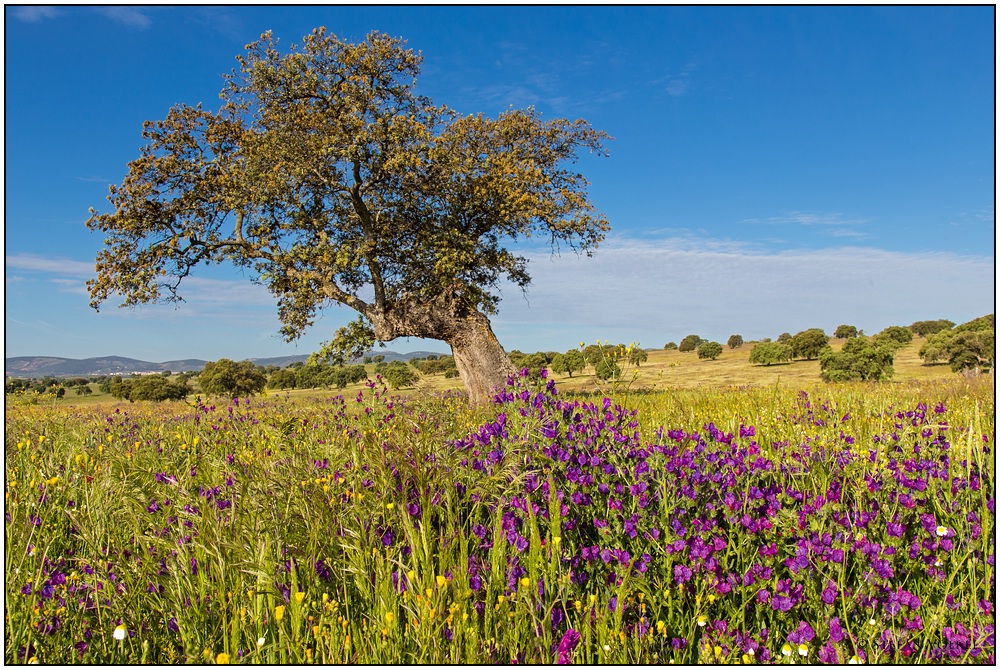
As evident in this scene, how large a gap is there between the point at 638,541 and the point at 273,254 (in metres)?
17.1

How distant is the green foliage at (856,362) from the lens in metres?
30.9

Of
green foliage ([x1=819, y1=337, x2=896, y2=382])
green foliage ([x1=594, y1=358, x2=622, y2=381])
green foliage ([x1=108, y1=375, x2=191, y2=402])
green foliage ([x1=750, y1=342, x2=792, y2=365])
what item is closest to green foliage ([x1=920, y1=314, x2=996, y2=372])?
green foliage ([x1=819, y1=337, x2=896, y2=382])

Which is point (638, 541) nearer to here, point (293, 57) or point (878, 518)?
point (878, 518)

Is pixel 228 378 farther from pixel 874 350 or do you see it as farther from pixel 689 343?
pixel 689 343

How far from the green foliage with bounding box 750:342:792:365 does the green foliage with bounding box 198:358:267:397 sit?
37760 mm

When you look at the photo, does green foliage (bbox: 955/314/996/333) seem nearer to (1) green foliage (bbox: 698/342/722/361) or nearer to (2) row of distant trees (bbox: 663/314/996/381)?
(2) row of distant trees (bbox: 663/314/996/381)

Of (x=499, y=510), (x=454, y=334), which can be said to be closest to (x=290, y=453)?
(x=499, y=510)

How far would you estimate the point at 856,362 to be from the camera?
106 feet

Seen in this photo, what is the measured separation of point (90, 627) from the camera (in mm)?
2809

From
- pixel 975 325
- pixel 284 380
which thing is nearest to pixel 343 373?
pixel 284 380

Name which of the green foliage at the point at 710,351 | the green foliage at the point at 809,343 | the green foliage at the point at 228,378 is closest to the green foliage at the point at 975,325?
the green foliage at the point at 809,343

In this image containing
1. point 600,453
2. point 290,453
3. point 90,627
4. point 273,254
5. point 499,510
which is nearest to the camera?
point 90,627

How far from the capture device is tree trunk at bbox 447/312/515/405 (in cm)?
1833

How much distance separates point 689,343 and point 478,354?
49132 millimetres
